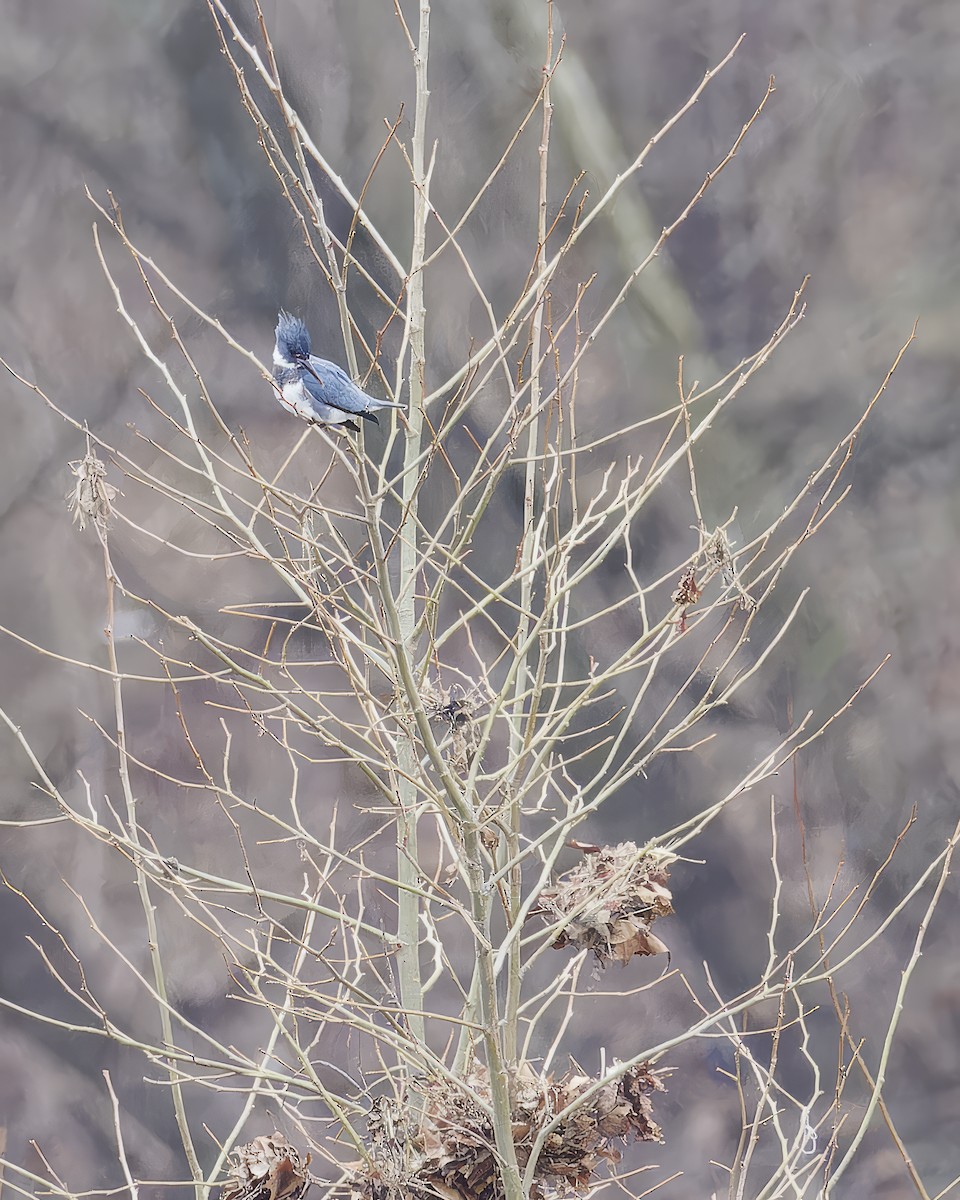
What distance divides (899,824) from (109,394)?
9.46 ft

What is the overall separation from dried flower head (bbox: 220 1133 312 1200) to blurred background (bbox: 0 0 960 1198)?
5.92 feet

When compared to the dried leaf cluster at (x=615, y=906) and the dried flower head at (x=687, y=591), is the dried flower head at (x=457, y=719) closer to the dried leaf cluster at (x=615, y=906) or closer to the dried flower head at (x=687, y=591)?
the dried leaf cluster at (x=615, y=906)

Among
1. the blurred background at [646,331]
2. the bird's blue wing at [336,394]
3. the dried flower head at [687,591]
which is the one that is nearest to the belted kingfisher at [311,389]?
the bird's blue wing at [336,394]

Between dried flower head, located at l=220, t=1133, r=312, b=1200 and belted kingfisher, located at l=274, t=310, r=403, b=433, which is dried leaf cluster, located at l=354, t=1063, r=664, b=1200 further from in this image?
belted kingfisher, located at l=274, t=310, r=403, b=433

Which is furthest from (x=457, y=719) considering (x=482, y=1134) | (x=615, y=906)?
(x=482, y=1134)

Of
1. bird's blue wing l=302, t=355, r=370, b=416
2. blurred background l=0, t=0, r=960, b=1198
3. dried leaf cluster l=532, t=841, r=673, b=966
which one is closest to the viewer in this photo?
bird's blue wing l=302, t=355, r=370, b=416

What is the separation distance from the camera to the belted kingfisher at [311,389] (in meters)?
1.43

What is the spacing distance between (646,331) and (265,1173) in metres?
2.71

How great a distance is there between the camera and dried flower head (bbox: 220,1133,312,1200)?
1616mm

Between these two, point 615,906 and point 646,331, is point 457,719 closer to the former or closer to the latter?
point 615,906

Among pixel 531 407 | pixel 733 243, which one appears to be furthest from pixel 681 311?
pixel 531 407

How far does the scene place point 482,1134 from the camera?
1.69 metres

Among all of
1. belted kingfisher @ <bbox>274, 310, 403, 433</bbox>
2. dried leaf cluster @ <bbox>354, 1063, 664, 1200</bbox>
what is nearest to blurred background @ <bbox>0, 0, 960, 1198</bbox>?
dried leaf cluster @ <bbox>354, 1063, 664, 1200</bbox>

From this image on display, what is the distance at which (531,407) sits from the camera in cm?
158
